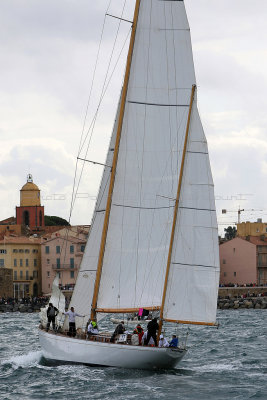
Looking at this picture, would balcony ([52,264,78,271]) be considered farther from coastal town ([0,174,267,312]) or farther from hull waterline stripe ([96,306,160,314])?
hull waterline stripe ([96,306,160,314])

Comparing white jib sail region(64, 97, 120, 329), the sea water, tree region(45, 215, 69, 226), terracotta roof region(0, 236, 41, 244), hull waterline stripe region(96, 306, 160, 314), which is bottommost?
the sea water

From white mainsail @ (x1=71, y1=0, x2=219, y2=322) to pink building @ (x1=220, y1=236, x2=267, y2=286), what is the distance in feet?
308

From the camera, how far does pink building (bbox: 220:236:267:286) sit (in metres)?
126

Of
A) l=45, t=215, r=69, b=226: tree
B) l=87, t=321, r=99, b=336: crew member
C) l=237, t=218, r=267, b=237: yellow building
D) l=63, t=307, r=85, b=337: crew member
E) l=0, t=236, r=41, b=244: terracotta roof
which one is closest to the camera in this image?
l=87, t=321, r=99, b=336: crew member

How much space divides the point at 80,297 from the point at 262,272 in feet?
318

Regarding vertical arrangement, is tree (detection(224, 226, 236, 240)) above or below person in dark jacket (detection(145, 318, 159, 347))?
above

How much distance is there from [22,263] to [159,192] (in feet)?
294

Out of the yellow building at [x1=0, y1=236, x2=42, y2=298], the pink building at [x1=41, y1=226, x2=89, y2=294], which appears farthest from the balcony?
the yellow building at [x1=0, y1=236, x2=42, y2=298]

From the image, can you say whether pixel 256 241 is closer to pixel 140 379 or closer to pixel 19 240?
pixel 19 240

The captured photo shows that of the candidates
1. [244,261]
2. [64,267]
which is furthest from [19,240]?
[244,261]

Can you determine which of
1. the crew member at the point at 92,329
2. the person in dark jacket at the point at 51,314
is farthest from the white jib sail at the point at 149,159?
the person in dark jacket at the point at 51,314

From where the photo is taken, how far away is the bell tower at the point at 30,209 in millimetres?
151125

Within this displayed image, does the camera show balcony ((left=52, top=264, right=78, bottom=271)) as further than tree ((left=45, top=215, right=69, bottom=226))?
No

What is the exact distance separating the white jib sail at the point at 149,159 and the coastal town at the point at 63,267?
72.8 m
